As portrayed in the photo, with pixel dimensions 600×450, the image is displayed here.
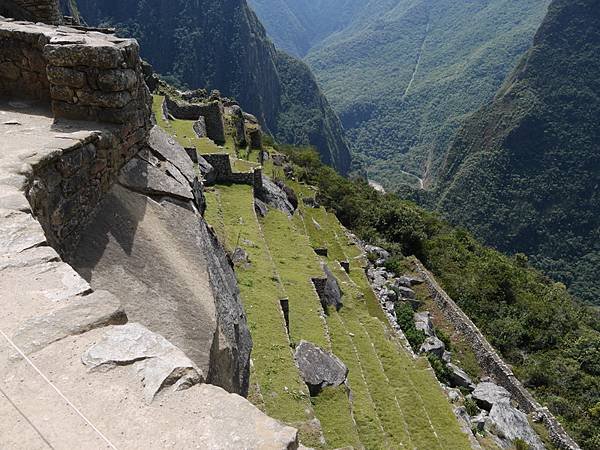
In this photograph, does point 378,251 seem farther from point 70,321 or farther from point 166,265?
point 70,321

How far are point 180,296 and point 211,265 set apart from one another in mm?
1319

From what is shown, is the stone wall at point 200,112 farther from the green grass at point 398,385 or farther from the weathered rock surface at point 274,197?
the green grass at point 398,385

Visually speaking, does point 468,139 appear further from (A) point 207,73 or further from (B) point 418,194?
(A) point 207,73

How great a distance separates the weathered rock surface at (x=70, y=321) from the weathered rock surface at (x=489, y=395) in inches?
644

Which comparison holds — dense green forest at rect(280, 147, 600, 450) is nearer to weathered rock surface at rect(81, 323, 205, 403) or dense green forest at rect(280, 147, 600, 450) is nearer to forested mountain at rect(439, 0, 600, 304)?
weathered rock surface at rect(81, 323, 205, 403)

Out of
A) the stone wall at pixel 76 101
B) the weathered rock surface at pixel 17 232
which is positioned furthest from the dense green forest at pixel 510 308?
the weathered rock surface at pixel 17 232

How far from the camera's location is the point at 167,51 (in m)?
139

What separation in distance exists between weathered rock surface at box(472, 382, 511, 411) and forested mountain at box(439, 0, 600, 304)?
61.3 metres

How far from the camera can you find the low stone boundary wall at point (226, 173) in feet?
61.2

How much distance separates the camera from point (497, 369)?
20.0 m

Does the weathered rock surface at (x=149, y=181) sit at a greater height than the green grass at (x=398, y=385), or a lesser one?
greater

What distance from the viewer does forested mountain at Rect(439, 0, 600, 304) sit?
88.5 metres

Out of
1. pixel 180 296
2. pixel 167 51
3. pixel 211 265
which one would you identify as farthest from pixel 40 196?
pixel 167 51

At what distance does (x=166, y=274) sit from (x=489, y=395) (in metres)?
15.2
